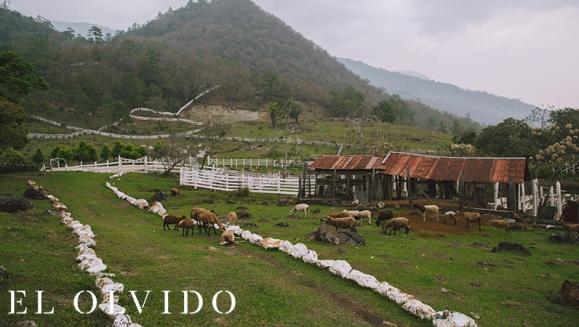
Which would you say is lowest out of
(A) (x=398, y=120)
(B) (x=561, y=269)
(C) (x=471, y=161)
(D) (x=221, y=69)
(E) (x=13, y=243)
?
(B) (x=561, y=269)

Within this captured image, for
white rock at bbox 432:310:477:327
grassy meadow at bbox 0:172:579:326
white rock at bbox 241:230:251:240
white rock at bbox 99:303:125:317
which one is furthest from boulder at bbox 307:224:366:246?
white rock at bbox 99:303:125:317

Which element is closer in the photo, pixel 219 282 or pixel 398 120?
pixel 219 282

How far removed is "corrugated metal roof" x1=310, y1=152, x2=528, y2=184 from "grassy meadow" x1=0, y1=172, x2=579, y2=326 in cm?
544

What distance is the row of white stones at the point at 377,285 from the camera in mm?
6859

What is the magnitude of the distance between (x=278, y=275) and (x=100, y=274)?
12.8ft

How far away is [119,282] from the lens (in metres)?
8.07

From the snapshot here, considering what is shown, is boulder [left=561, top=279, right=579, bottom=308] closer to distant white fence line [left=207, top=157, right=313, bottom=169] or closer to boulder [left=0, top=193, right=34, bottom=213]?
boulder [left=0, top=193, right=34, bottom=213]

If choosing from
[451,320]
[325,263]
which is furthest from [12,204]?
[451,320]

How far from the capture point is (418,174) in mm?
22531

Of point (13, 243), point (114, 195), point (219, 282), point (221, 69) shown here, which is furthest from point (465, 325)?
point (221, 69)

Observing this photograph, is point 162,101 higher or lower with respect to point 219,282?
higher

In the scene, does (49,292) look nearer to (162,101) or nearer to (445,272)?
(445,272)

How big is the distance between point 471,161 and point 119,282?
65.2 ft

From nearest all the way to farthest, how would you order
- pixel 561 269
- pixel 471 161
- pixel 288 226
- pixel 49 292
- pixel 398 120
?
pixel 49 292 < pixel 561 269 < pixel 288 226 < pixel 471 161 < pixel 398 120
